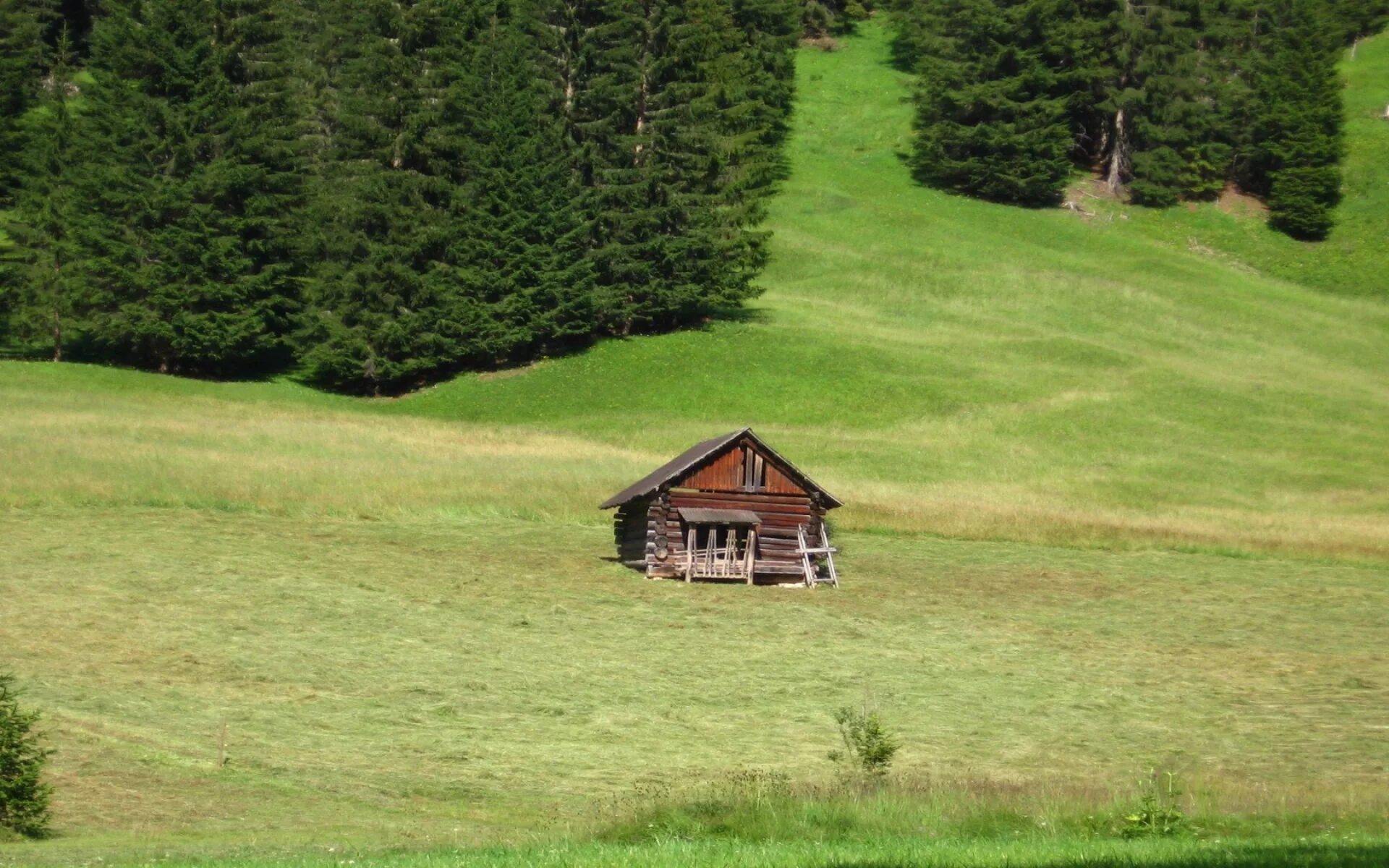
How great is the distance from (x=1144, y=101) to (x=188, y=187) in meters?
59.2

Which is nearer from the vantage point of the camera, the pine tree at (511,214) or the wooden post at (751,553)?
the wooden post at (751,553)

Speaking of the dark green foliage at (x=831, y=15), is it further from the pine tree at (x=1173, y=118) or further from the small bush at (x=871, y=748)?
the small bush at (x=871, y=748)

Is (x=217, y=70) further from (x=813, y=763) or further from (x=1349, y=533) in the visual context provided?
(x=813, y=763)

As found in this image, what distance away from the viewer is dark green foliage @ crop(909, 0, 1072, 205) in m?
97.9

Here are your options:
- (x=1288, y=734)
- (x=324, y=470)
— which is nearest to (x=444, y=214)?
(x=324, y=470)

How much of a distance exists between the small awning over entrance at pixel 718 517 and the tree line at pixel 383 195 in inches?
1204

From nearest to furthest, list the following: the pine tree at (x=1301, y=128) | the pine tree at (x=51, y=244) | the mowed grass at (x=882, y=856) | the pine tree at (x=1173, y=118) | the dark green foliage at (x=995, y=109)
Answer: the mowed grass at (x=882, y=856) < the pine tree at (x=51, y=244) < the pine tree at (x=1301, y=128) < the dark green foliage at (x=995, y=109) < the pine tree at (x=1173, y=118)

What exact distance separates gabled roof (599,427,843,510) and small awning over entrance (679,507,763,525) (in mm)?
1078

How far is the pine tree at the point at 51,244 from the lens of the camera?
68.8 meters

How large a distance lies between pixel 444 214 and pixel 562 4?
39.7 feet

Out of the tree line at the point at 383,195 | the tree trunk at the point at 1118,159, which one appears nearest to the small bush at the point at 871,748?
the tree line at the point at 383,195

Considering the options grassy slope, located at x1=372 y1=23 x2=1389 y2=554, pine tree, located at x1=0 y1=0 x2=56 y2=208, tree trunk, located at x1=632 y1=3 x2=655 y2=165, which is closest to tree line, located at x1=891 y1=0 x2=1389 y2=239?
grassy slope, located at x1=372 y1=23 x2=1389 y2=554

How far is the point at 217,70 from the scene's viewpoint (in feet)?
233

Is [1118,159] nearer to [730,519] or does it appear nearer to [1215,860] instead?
[730,519]
